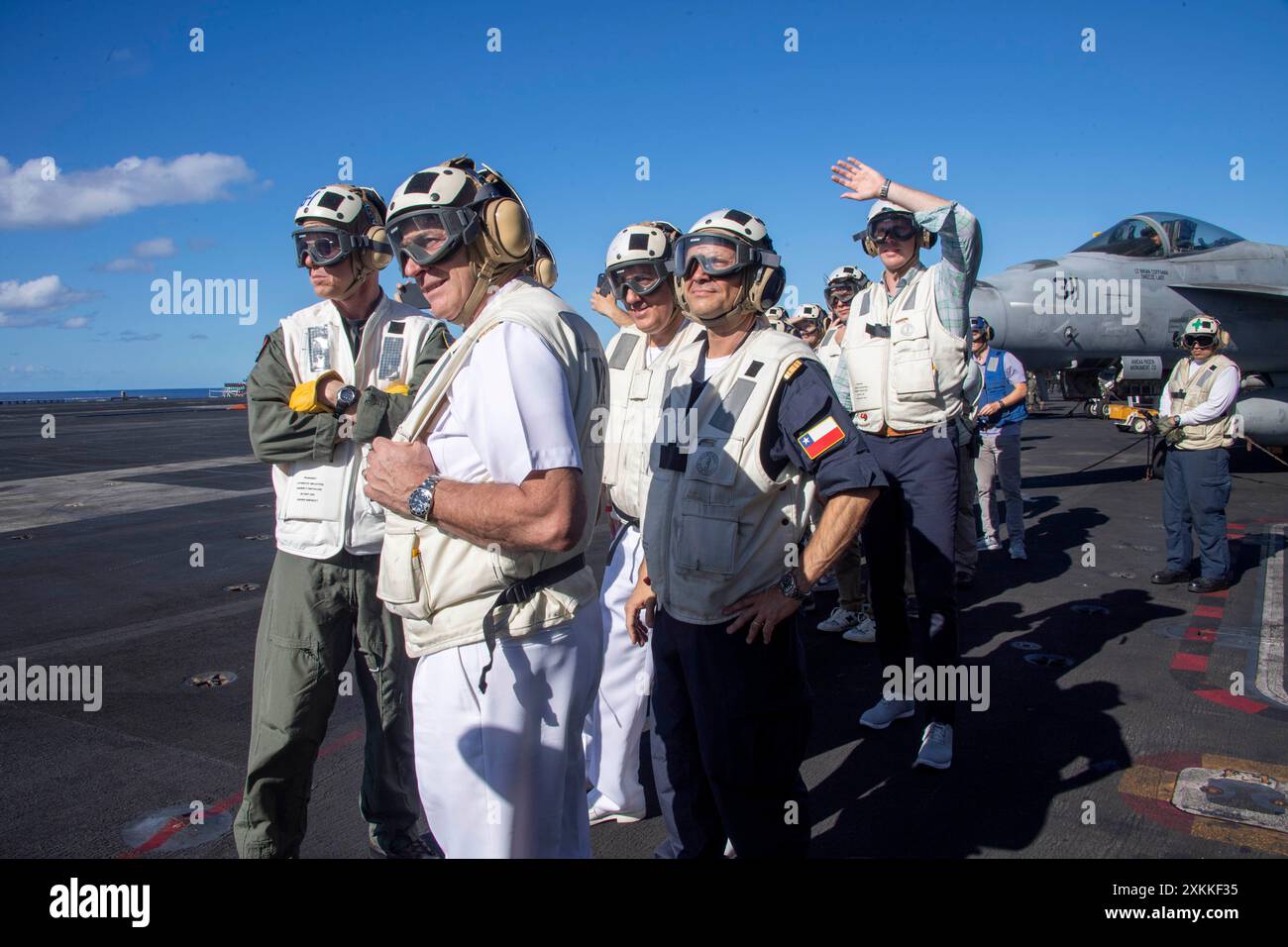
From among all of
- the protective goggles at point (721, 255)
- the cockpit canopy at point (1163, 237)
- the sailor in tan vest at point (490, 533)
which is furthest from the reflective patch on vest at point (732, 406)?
the cockpit canopy at point (1163, 237)

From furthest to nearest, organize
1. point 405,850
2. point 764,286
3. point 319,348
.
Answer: point 405,850, point 319,348, point 764,286

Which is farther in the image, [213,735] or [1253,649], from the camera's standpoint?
[1253,649]

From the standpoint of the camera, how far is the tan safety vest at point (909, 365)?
392cm

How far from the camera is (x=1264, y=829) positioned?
124 inches

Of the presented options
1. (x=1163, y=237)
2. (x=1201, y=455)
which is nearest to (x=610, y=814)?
(x=1201, y=455)

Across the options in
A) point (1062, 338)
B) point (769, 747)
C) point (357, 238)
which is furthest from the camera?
point (1062, 338)

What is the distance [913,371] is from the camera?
394 centimetres

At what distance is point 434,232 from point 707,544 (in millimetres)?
1111

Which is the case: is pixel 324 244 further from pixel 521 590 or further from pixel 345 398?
pixel 521 590

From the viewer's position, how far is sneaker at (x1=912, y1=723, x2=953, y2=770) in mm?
3691

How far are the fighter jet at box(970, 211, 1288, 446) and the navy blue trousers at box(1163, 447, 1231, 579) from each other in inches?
175
